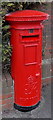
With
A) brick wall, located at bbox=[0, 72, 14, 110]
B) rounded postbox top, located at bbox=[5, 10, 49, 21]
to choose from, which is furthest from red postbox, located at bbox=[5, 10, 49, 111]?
brick wall, located at bbox=[0, 72, 14, 110]

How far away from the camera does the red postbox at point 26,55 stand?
2.56 metres

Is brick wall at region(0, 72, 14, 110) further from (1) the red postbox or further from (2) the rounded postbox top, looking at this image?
(2) the rounded postbox top

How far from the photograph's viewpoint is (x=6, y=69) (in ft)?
10.1

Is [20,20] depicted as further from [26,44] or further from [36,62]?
[36,62]

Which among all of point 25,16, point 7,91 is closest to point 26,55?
point 25,16

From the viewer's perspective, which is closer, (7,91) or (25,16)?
(25,16)

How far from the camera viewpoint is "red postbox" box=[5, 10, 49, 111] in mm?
2564

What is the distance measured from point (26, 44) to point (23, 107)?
1147 mm

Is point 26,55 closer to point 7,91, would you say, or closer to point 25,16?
point 25,16

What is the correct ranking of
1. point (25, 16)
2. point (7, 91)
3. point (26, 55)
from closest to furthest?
1. point (25, 16)
2. point (26, 55)
3. point (7, 91)

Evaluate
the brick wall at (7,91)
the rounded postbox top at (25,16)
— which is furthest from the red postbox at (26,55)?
the brick wall at (7,91)

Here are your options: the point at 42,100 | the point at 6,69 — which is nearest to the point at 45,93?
the point at 42,100

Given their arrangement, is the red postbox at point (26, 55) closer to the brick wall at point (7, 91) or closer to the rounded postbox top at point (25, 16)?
the rounded postbox top at point (25, 16)

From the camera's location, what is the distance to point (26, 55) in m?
2.70
